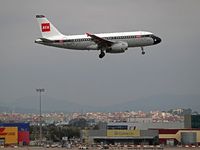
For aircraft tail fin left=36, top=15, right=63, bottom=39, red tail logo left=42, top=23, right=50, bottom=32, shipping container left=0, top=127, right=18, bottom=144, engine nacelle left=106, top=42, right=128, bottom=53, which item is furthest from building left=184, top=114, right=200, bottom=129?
red tail logo left=42, top=23, right=50, bottom=32

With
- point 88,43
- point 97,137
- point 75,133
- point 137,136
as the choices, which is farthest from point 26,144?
point 75,133

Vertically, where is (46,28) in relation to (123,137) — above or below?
above

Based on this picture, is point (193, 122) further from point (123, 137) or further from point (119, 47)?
point (119, 47)

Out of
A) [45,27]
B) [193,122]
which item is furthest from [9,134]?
[193,122]

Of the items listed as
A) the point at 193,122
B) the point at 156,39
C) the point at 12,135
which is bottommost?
the point at 12,135

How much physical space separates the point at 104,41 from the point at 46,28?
704 inches

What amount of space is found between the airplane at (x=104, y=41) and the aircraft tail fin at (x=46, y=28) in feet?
6.60

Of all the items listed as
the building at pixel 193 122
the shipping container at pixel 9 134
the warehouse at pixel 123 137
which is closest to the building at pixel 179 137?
the warehouse at pixel 123 137

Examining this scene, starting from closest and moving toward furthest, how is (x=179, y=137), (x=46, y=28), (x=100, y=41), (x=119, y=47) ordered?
(x=119, y=47) < (x=100, y=41) < (x=46, y=28) < (x=179, y=137)

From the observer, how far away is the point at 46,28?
3740 inches

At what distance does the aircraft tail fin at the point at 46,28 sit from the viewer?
303ft

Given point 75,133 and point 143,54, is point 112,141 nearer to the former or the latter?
point 143,54

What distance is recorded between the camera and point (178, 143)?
4176 inches

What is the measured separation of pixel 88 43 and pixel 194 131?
124ft
